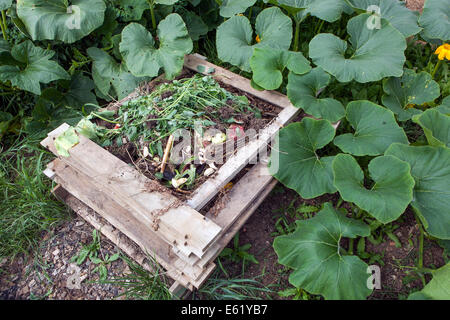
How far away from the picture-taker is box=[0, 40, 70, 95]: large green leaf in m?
2.29

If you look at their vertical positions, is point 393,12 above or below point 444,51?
above

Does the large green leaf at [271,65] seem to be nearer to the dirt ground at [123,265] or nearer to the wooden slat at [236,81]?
the wooden slat at [236,81]

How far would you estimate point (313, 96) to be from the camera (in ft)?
7.07

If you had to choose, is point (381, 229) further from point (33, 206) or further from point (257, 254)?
point (33, 206)

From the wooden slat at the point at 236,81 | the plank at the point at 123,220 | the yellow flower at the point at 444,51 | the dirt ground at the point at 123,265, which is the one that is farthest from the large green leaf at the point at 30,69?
the yellow flower at the point at 444,51

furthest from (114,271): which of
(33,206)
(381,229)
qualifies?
(381,229)

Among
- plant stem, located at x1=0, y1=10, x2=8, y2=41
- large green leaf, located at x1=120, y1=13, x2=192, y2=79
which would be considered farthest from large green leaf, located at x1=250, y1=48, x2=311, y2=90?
plant stem, located at x1=0, y1=10, x2=8, y2=41

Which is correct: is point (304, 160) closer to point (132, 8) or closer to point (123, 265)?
point (123, 265)

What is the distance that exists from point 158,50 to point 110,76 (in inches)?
19.1

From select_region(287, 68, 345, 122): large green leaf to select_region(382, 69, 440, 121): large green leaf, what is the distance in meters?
Answer: 0.41

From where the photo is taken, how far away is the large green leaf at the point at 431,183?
5.47 feet

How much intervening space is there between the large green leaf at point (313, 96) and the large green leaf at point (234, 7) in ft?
2.21

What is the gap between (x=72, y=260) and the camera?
6.73ft

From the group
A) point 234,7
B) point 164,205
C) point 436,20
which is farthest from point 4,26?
point 436,20
